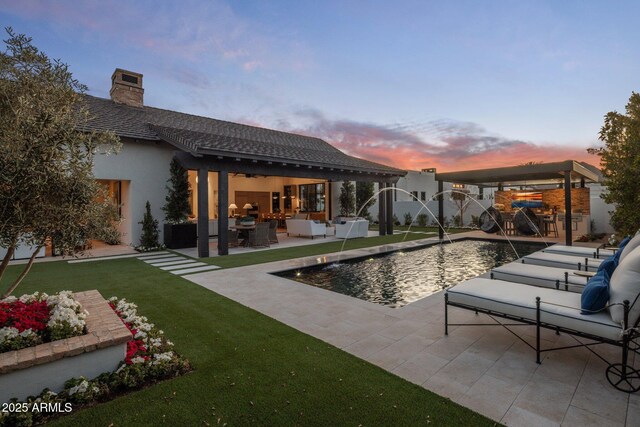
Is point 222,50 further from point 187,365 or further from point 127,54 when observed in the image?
point 187,365

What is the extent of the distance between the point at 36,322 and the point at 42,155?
165 centimetres

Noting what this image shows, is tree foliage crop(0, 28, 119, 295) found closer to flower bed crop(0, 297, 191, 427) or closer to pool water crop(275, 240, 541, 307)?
flower bed crop(0, 297, 191, 427)

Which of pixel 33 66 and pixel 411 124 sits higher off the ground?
pixel 411 124

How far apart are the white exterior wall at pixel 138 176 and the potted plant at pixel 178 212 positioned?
0.32 m

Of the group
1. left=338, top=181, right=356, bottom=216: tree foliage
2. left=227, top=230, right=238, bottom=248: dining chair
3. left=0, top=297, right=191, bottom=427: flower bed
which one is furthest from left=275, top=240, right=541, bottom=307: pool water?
left=338, top=181, right=356, bottom=216: tree foliage

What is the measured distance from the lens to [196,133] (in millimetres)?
12414

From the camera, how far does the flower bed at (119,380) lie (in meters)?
2.30

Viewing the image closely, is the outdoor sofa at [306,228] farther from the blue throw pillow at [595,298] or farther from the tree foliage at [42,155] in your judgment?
the blue throw pillow at [595,298]

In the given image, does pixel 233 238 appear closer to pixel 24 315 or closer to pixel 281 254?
pixel 281 254

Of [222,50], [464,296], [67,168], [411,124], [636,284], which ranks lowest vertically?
[464,296]

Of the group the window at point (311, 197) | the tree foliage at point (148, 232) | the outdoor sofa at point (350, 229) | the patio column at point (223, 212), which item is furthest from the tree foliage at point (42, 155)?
the window at point (311, 197)

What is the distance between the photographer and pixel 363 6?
10.6m

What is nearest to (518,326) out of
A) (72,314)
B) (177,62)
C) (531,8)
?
(72,314)

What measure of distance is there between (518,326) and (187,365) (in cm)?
403
